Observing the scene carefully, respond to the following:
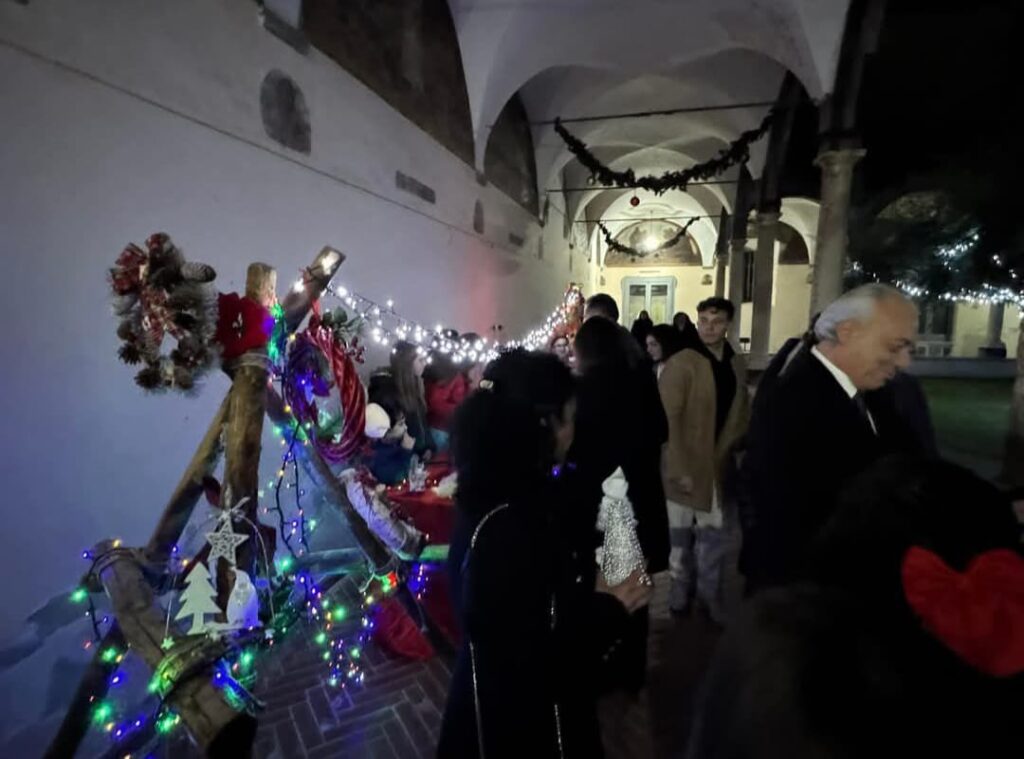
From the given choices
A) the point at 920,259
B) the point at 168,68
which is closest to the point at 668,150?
the point at 920,259

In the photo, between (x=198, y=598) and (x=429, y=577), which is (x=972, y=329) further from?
(x=198, y=598)

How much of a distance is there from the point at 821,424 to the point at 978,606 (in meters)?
1.24

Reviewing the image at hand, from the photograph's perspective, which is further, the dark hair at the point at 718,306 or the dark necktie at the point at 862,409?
the dark hair at the point at 718,306

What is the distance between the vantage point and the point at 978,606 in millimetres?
704

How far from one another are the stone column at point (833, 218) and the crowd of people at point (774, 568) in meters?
5.55

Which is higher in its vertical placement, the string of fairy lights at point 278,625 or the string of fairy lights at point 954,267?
the string of fairy lights at point 954,267

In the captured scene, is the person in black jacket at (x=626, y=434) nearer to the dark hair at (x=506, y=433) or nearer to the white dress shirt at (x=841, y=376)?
the white dress shirt at (x=841, y=376)

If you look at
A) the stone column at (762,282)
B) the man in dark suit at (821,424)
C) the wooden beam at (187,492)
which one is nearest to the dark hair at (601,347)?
the man in dark suit at (821,424)

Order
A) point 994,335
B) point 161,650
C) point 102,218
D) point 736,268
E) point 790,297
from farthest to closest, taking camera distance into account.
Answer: point 790,297 < point 994,335 < point 736,268 < point 102,218 < point 161,650

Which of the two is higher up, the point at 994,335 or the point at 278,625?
the point at 994,335

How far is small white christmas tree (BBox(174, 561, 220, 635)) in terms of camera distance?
189 centimetres

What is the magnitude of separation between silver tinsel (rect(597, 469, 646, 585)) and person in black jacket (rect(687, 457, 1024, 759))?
104 cm

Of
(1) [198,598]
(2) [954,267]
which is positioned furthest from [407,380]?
(2) [954,267]

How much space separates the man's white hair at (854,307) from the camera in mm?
1904
